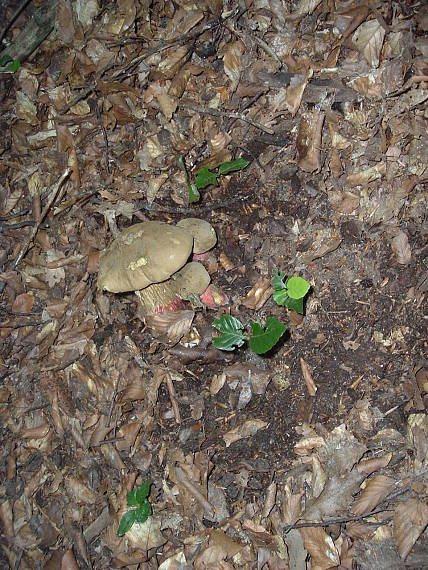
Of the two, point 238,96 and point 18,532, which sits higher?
point 238,96

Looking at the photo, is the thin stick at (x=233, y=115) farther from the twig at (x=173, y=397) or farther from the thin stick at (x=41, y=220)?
the twig at (x=173, y=397)

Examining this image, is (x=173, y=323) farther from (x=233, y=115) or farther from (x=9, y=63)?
(x=9, y=63)

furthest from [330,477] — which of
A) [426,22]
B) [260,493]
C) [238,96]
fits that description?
[426,22]

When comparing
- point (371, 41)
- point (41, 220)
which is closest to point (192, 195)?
point (41, 220)

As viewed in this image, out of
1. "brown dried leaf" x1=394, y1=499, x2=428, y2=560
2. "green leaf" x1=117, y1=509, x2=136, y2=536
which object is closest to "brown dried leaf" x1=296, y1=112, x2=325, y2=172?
"brown dried leaf" x1=394, y1=499, x2=428, y2=560

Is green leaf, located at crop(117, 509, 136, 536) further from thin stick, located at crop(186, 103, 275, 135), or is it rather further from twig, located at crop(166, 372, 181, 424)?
thin stick, located at crop(186, 103, 275, 135)

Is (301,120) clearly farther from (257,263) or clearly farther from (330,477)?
(330,477)
